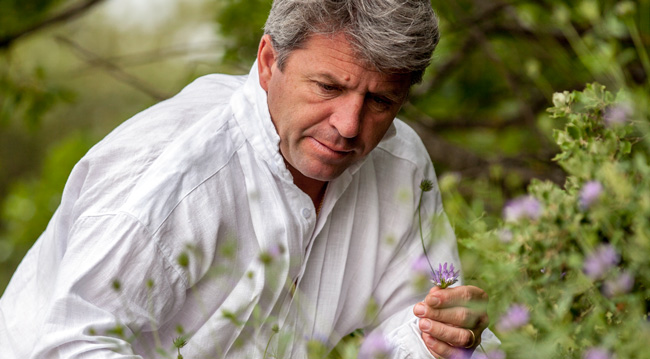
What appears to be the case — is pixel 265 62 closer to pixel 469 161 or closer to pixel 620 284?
pixel 620 284

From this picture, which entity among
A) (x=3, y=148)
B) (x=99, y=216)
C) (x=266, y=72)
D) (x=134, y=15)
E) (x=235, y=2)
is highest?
(x=266, y=72)

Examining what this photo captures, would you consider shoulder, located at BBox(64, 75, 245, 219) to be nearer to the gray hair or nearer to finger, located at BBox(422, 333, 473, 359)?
the gray hair

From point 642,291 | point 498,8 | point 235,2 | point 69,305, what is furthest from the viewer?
point 235,2

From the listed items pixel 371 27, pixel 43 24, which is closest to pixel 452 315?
pixel 371 27

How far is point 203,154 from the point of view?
2.04 meters

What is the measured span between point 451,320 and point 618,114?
672 mm

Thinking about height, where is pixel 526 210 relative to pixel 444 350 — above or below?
above

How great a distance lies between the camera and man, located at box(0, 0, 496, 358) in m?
1.86

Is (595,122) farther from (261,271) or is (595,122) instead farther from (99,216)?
(99,216)

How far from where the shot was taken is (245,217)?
6.97 feet

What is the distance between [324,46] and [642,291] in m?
0.95

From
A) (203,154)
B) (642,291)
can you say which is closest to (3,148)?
(203,154)

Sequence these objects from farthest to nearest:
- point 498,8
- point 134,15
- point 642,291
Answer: point 134,15
point 498,8
point 642,291

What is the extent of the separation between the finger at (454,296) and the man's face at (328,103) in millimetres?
435
